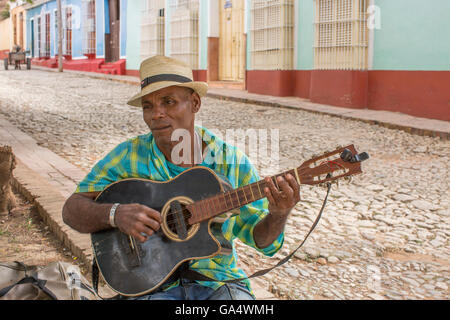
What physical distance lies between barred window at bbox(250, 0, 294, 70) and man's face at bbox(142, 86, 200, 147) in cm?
1017

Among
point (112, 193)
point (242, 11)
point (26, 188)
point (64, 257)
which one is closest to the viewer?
point (112, 193)

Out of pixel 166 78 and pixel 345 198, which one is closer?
pixel 166 78

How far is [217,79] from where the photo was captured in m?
15.5

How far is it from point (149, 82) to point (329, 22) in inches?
359

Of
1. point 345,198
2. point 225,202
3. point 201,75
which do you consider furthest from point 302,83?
point 225,202

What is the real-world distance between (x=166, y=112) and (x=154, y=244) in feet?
1.78

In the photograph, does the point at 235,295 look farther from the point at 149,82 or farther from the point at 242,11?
the point at 242,11

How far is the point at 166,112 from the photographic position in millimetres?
2098

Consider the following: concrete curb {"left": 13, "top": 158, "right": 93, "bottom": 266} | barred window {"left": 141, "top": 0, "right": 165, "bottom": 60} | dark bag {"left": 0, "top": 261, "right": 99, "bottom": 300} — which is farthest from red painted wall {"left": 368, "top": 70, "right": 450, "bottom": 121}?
barred window {"left": 141, "top": 0, "right": 165, "bottom": 60}

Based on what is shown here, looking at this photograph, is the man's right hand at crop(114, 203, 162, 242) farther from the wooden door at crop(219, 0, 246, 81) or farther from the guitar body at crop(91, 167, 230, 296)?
the wooden door at crop(219, 0, 246, 81)

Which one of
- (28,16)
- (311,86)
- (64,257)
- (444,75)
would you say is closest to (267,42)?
(311,86)

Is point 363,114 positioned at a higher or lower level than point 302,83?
lower

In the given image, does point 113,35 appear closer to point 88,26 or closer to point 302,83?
point 88,26

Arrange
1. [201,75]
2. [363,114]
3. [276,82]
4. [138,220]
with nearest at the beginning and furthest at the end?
[138,220] → [363,114] → [276,82] → [201,75]
